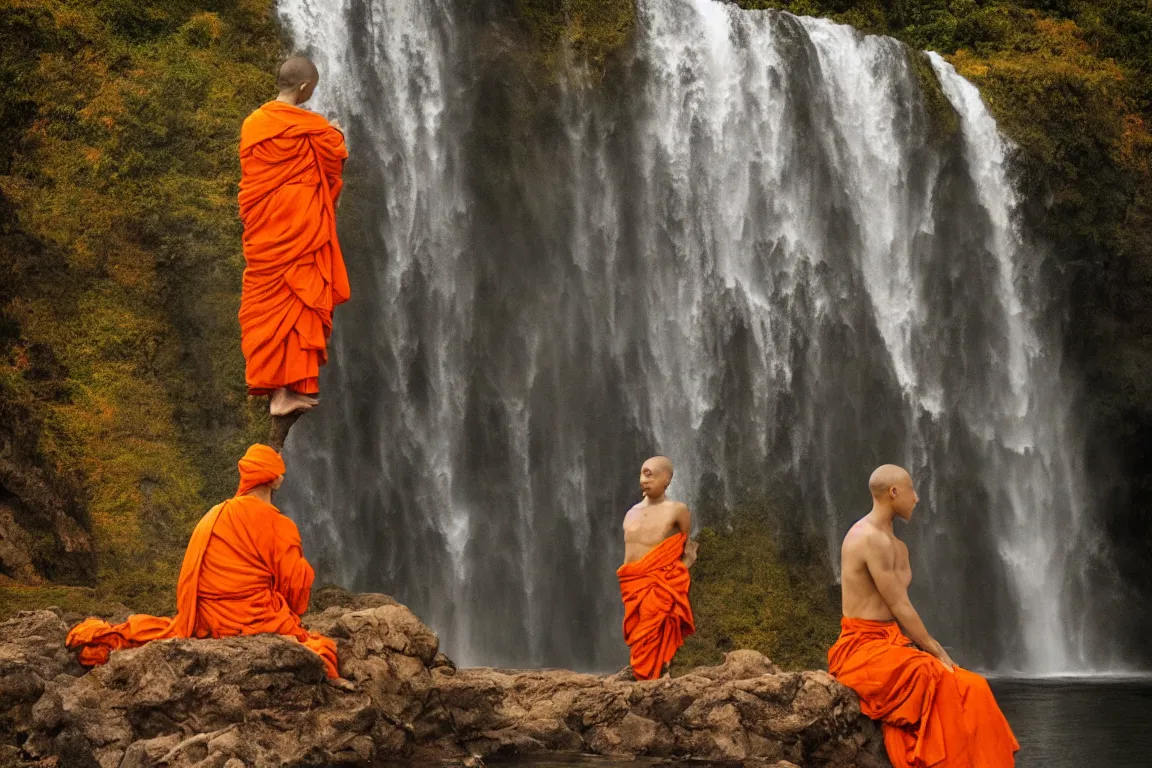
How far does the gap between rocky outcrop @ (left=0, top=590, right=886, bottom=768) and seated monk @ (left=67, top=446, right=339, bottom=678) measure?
1.04 ft

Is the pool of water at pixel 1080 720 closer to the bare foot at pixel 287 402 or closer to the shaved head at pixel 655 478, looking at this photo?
the shaved head at pixel 655 478

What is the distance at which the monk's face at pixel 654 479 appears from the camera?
1221 centimetres

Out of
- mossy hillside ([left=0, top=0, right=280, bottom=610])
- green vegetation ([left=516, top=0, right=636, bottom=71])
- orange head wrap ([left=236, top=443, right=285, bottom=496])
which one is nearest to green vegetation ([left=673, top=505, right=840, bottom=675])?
mossy hillside ([left=0, top=0, right=280, bottom=610])

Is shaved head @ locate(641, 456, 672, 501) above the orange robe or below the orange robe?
above

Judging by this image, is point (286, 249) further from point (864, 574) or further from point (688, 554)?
point (864, 574)

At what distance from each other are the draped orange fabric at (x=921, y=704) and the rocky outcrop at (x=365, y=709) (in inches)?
11.2

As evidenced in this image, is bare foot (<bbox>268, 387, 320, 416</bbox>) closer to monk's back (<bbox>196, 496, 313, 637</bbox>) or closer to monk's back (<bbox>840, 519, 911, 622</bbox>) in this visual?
monk's back (<bbox>196, 496, 313, 637</bbox>)

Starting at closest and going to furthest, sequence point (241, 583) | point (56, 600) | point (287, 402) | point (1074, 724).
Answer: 1. point (241, 583)
2. point (287, 402)
3. point (56, 600)
4. point (1074, 724)

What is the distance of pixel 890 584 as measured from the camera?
934 cm

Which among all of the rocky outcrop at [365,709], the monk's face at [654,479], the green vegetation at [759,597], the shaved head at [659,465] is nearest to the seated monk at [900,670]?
the rocky outcrop at [365,709]

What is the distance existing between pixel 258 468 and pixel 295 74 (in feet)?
9.96

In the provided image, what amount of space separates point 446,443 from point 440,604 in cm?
255

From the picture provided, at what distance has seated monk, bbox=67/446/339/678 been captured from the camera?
9625 millimetres

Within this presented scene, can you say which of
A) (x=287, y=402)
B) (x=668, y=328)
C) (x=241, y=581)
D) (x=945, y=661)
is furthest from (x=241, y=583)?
(x=668, y=328)
